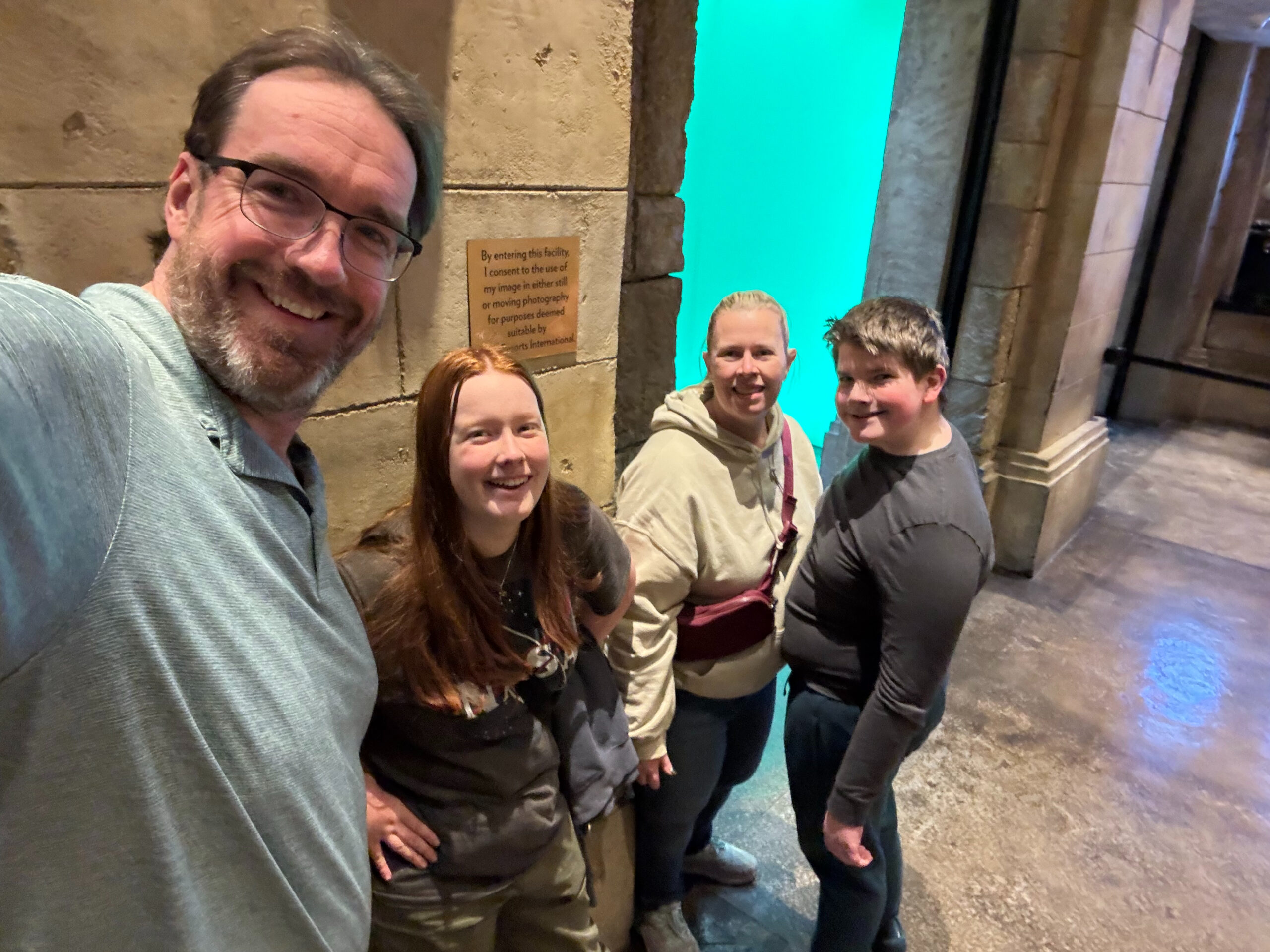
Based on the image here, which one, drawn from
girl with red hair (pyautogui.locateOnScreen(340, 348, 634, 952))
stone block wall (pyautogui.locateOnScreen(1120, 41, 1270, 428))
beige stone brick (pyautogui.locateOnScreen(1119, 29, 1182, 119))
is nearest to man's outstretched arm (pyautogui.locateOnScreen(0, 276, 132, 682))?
girl with red hair (pyautogui.locateOnScreen(340, 348, 634, 952))

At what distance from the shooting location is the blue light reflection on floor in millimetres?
3184

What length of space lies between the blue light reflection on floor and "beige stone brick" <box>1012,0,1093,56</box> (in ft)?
10.2

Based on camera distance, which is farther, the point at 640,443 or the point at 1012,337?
Answer: the point at 1012,337

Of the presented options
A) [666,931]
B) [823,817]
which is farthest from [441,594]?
[666,931]

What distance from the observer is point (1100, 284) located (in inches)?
173

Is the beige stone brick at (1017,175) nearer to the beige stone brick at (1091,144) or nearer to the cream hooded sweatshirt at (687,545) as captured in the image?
the beige stone brick at (1091,144)

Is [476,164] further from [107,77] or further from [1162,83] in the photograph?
[1162,83]

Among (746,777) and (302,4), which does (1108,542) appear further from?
(302,4)

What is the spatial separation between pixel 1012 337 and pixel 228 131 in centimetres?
434

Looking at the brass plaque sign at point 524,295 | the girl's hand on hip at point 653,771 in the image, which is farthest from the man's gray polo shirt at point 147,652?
the girl's hand on hip at point 653,771

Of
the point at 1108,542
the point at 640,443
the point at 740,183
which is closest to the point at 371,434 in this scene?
the point at 640,443

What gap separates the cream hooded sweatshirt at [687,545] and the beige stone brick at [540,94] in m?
0.61

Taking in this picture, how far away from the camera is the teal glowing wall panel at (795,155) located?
18.7 ft

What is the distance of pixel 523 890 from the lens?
145cm
